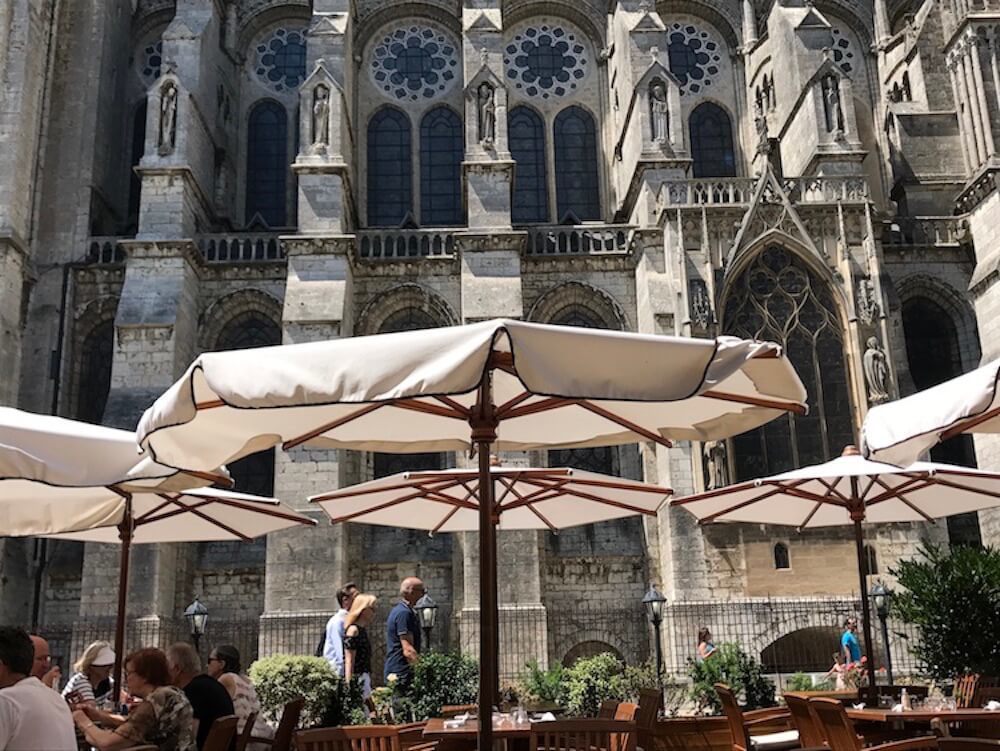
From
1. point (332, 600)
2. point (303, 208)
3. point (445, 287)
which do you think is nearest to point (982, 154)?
point (445, 287)

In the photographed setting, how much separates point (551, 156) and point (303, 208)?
278 inches

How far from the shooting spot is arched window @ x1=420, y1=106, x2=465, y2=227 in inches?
1007

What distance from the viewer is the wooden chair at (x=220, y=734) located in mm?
5555

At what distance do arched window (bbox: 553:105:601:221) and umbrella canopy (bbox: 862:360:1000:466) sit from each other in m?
18.1

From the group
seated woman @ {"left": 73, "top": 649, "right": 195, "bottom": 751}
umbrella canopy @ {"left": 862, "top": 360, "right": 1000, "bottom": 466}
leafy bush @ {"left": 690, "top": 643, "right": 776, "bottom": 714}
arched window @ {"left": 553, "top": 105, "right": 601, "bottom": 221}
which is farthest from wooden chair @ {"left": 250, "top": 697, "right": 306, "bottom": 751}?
arched window @ {"left": 553, "top": 105, "right": 601, "bottom": 221}

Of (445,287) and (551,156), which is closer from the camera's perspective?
(445,287)

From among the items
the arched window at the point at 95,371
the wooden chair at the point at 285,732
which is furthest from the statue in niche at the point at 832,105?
the wooden chair at the point at 285,732

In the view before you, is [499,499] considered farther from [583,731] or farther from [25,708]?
[25,708]

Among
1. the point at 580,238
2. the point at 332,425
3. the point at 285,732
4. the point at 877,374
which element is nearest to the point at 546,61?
the point at 580,238

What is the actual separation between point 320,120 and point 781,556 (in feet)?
42.7

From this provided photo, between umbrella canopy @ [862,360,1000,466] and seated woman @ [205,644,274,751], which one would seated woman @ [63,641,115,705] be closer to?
seated woman @ [205,644,274,751]

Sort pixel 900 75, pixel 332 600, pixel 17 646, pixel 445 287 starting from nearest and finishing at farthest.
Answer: pixel 17 646, pixel 332 600, pixel 445 287, pixel 900 75

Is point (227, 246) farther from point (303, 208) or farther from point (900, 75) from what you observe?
point (900, 75)

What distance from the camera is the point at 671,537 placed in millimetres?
19266
